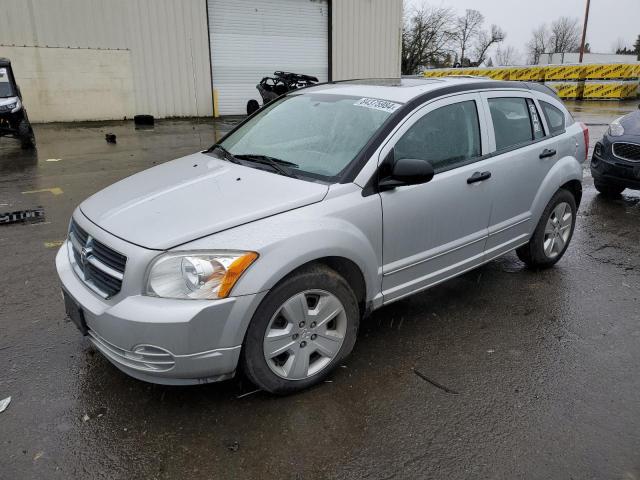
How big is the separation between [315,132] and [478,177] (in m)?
1.20

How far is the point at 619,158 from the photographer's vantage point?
7.21 m

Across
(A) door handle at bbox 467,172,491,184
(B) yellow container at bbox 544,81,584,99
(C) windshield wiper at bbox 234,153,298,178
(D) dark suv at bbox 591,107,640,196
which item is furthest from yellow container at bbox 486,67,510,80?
(C) windshield wiper at bbox 234,153,298,178

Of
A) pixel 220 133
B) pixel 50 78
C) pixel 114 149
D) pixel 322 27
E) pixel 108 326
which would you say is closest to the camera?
pixel 108 326

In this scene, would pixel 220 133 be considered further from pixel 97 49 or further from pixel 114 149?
pixel 97 49

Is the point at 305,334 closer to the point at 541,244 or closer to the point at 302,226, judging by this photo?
the point at 302,226

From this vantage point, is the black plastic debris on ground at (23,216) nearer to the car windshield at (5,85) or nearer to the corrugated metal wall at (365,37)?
the car windshield at (5,85)

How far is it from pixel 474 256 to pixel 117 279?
2.55m

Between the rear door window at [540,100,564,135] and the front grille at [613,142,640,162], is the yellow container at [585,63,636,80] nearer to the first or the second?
the front grille at [613,142,640,162]

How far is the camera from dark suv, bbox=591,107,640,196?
7074 mm

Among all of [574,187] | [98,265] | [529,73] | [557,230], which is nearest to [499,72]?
[529,73]

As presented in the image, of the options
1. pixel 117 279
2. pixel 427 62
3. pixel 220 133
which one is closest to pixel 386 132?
pixel 117 279

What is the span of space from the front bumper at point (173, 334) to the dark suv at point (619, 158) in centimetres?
646

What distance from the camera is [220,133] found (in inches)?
608

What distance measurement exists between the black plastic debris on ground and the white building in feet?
41.2
